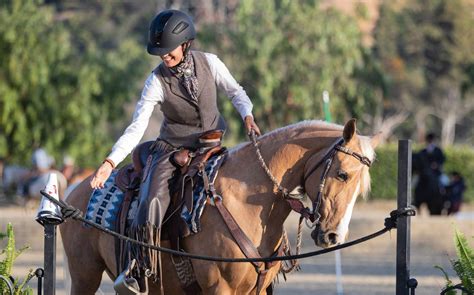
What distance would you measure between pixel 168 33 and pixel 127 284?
5.48ft

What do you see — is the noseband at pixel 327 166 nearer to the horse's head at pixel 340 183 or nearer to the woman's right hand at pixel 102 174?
the horse's head at pixel 340 183

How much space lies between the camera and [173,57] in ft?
25.1

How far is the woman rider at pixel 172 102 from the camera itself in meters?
7.53

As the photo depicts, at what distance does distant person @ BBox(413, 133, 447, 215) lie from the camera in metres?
24.0

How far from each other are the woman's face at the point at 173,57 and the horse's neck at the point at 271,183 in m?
0.83

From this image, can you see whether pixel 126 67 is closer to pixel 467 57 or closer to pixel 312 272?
pixel 312 272

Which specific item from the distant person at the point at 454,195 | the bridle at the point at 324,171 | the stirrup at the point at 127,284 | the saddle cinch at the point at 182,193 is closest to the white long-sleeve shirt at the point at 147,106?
the saddle cinch at the point at 182,193

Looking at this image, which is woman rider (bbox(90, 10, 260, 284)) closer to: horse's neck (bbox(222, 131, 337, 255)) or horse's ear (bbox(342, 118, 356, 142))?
horse's neck (bbox(222, 131, 337, 255))

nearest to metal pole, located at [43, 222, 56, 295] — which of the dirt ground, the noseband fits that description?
the noseband

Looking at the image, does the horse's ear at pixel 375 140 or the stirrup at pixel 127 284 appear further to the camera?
the stirrup at pixel 127 284

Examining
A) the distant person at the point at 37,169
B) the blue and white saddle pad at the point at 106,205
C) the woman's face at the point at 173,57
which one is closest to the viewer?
the woman's face at the point at 173,57

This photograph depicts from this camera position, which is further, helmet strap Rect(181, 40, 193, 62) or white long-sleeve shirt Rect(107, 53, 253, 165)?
helmet strap Rect(181, 40, 193, 62)

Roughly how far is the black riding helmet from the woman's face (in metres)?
0.05

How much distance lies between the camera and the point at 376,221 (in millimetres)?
18859
